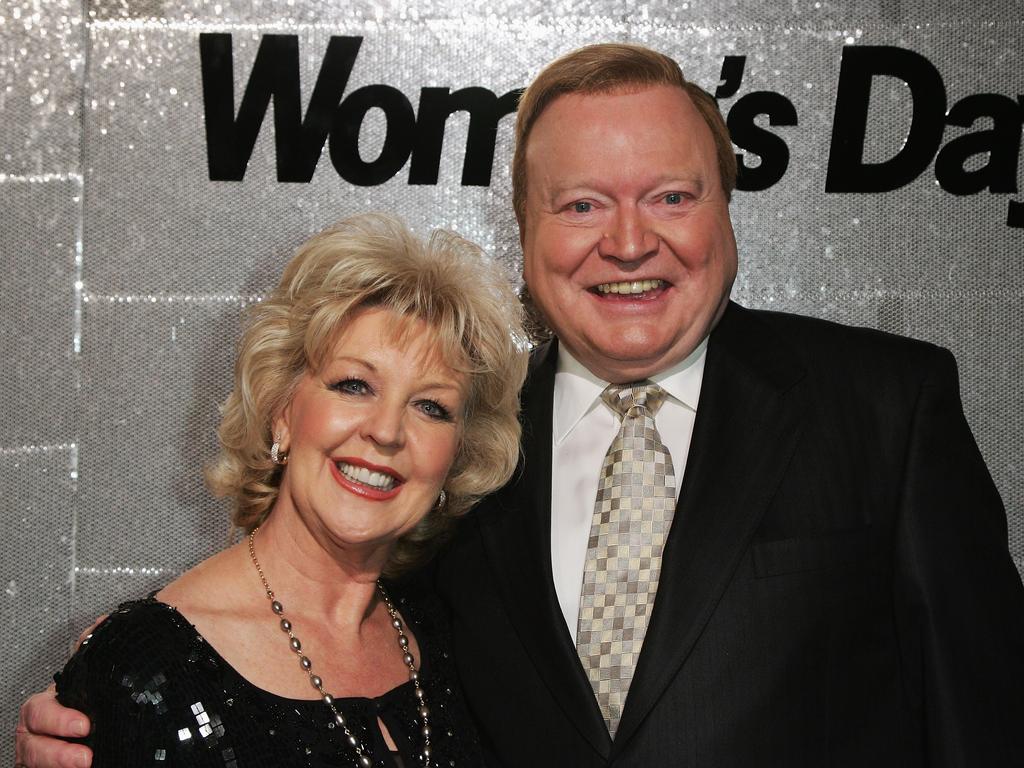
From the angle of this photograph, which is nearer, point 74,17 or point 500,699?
point 500,699

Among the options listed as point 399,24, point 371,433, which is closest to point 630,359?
point 371,433

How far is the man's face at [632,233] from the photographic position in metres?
1.85

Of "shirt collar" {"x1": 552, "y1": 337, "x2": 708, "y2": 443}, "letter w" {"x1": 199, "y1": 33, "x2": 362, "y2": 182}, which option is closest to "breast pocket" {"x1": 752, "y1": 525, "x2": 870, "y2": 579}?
"shirt collar" {"x1": 552, "y1": 337, "x2": 708, "y2": 443}

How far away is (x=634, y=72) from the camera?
1.93 metres

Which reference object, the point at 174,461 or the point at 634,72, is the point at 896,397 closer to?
the point at 634,72

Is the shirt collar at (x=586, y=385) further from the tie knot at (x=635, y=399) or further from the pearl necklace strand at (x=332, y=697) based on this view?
the pearl necklace strand at (x=332, y=697)

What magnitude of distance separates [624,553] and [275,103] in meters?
1.36

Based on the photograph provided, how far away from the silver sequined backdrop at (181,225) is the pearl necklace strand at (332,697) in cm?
75

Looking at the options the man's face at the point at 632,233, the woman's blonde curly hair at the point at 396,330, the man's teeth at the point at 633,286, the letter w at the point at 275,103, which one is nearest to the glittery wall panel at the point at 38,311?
the letter w at the point at 275,103

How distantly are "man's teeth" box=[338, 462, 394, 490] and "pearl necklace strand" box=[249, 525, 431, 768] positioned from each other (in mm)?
225

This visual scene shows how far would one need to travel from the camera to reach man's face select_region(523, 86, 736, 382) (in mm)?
1850

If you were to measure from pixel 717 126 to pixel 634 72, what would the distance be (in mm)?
173

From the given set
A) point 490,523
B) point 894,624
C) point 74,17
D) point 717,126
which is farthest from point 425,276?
point 74,17

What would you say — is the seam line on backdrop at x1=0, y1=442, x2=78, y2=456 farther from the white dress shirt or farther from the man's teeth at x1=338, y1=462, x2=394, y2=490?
the white dress shirt
